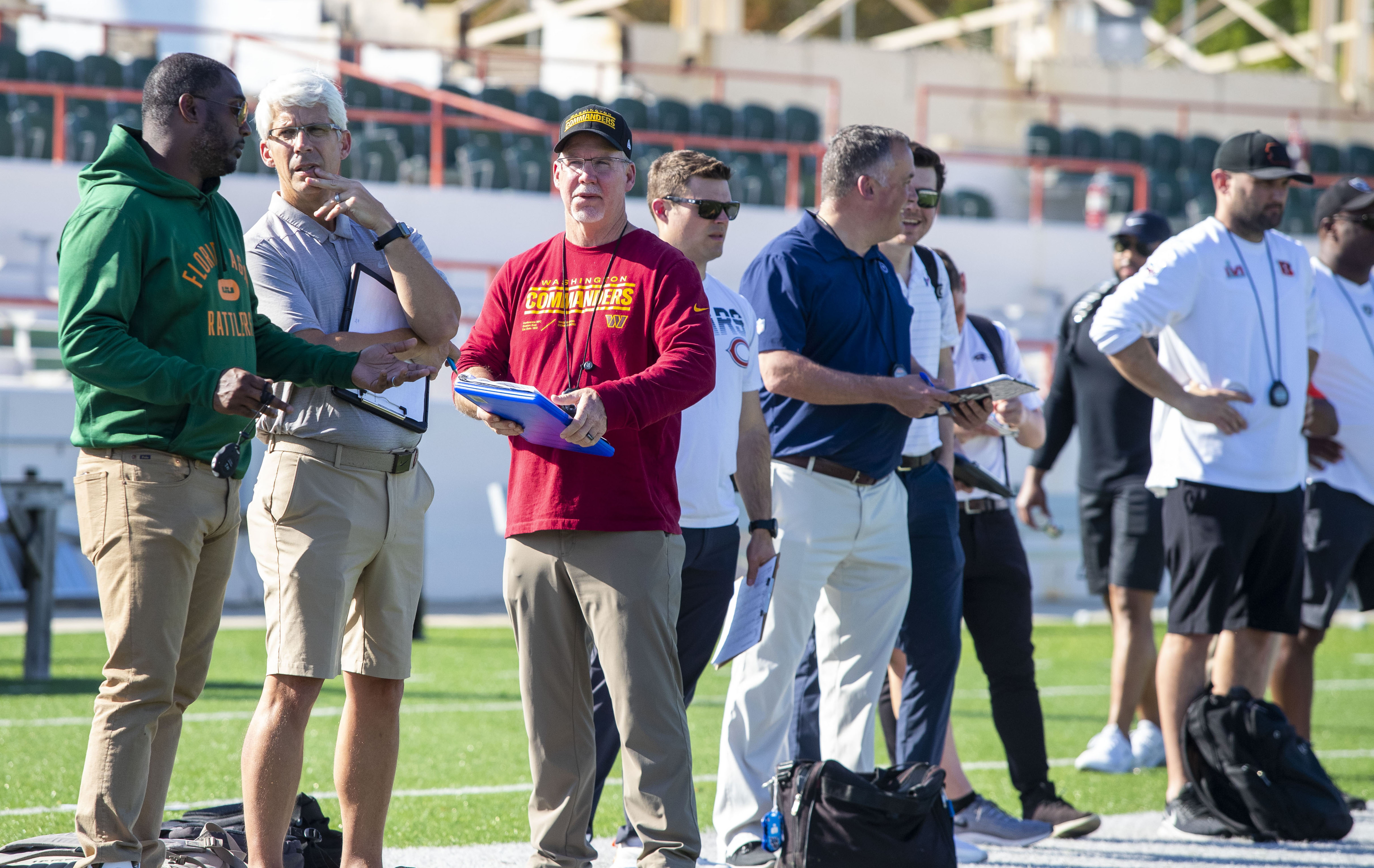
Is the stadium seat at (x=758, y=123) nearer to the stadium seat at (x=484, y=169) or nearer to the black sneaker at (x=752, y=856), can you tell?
the stadium seat at (x=484, y=169)

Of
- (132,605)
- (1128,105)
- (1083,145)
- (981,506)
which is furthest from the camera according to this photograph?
(1128,105)

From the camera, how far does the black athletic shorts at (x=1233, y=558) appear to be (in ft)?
15.6

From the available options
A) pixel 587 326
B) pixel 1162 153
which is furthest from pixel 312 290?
pixel 1162 153

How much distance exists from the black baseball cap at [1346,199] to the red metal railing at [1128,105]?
13684 mm

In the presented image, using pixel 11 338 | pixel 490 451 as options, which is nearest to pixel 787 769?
pixel 490 451

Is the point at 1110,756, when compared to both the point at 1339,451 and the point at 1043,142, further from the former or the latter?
the point at 1043,142

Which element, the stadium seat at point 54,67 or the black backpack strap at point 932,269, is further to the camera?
the stadium seat at point 54,67

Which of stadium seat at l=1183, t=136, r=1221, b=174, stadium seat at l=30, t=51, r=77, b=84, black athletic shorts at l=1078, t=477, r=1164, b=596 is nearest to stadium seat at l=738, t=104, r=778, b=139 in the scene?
stadium seat at l=1183, t=136, r=1221, b=174

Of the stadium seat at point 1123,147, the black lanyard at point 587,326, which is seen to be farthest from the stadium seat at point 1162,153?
the black lanyard at point 587,326

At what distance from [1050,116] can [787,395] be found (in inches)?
763

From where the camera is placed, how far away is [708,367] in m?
3.29

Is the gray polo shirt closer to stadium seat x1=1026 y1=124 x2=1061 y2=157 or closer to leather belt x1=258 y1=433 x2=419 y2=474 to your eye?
leather belt x1=258 y1=433 x2=419 y2=474

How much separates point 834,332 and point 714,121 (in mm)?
15034

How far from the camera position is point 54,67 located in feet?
53.7
